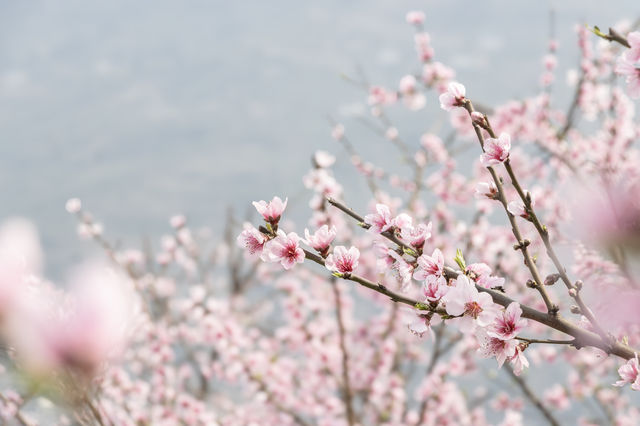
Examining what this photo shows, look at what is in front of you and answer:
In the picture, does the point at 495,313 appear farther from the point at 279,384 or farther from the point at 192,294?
the point at 279,384

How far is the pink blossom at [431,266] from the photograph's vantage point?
2006 millimetres

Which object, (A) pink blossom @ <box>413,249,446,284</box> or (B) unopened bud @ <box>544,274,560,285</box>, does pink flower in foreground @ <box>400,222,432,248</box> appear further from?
(B) unopened bud @ <box>544,274,560,285</box>

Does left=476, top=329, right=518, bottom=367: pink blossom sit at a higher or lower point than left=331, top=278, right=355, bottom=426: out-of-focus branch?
lower

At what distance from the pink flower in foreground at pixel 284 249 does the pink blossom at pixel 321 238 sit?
48mm

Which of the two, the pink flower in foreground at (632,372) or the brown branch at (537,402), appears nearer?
the pink flower in foreground at (632,372)

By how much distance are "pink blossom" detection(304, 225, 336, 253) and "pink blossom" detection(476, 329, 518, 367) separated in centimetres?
65

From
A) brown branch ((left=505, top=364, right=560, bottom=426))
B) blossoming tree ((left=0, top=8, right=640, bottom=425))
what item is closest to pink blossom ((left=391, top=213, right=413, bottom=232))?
blossoming tree ((left=0, top=8, right=640, bottom=425))

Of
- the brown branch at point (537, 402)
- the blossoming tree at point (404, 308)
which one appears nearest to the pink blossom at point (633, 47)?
the blossoming tree at point (404, 308)

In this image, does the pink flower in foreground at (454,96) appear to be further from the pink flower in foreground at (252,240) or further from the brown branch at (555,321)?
the pink flower in foreground at (252,240)

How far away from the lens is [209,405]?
1037 cm

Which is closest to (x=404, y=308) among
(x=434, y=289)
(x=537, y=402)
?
(x=434, y=289)

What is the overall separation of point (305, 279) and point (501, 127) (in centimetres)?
541

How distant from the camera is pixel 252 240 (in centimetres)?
219

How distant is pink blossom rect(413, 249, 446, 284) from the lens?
79.0 inches
